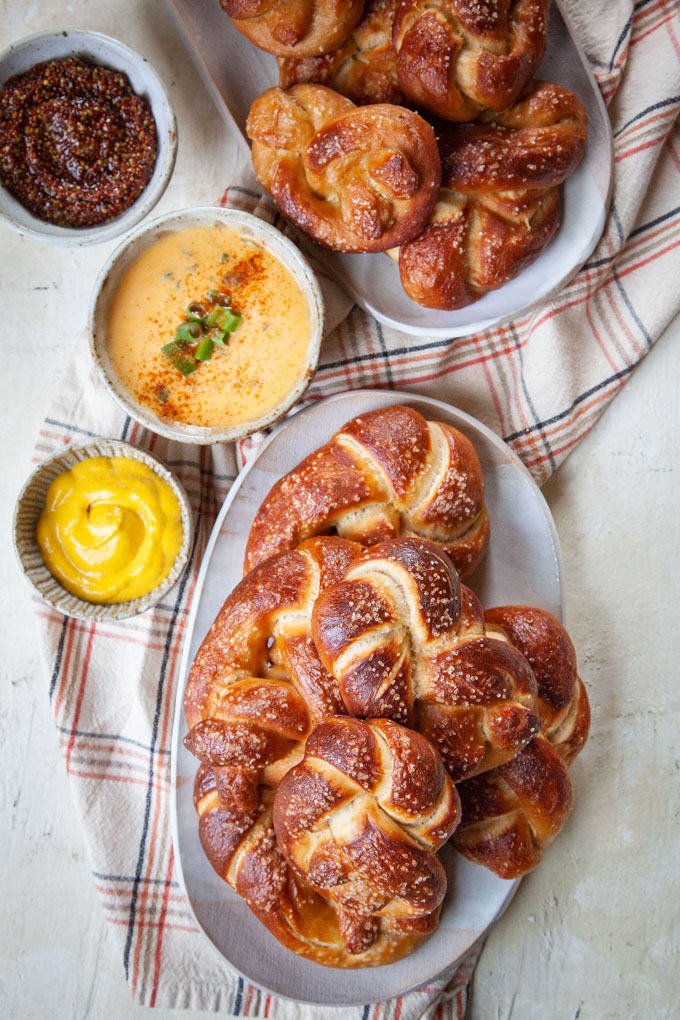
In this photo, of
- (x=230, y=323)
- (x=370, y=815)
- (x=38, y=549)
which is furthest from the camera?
(x=38, y=549)

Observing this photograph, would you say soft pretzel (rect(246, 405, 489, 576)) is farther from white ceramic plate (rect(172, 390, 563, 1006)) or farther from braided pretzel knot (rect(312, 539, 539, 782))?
braided pretzel knot (rect(312, 539, 539, 782))

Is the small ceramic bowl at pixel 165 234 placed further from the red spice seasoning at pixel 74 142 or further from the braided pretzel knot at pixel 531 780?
the braided pretzel knot at pixel 531 780

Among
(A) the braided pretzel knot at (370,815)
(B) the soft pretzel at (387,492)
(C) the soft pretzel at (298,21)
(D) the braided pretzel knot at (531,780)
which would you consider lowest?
(D) the braided pretzel knot at (531,780)

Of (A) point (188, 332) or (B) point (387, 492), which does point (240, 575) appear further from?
(A) point (188, 332)

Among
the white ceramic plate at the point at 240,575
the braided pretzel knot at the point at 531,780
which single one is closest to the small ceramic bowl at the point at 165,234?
the white ceramic plate at the point at 240,575

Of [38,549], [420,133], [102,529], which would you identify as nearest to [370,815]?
[102,529]

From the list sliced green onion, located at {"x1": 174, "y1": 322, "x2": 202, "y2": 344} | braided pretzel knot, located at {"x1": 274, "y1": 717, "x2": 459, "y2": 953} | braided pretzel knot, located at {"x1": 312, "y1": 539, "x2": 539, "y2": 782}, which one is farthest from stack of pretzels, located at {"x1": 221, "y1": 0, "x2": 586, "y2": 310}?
braided pretzel knot, located at {"x1": 274, "y1": 717, "x2": 459, "y2": 953}
